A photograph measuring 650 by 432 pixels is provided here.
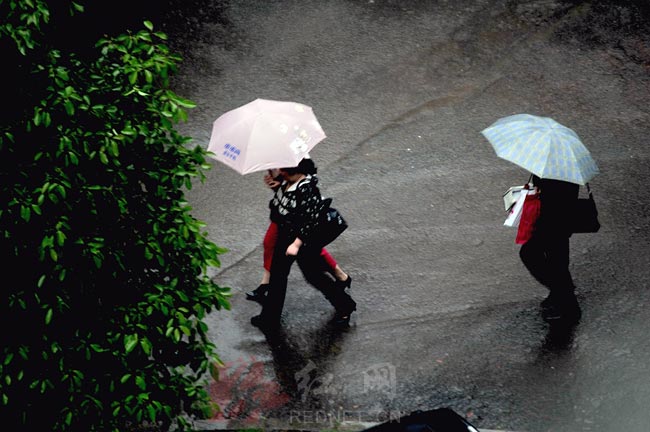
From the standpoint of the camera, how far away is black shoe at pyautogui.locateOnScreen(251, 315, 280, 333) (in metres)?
7.70

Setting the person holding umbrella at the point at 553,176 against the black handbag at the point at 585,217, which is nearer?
the person holding umbrella at the point at 553,176

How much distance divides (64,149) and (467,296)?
4643 mm

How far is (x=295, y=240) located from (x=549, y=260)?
2.37 metres

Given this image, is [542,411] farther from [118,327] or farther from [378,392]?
[118,327]

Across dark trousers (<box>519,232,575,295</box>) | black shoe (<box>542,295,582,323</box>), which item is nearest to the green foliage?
dark trousers (<box>519,232,575,295</box>)

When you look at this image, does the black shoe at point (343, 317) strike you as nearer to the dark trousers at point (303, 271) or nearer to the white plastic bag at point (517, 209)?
the dark trousers at point (303, 271)

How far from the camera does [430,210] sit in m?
8.85

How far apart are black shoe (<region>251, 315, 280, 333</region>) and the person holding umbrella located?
2.43 metres

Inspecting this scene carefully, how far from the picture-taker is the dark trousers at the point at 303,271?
279 inches

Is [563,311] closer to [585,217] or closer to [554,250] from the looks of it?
[554,250]

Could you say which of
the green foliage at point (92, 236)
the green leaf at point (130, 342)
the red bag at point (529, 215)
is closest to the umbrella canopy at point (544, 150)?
the red bag at point (529, 215)

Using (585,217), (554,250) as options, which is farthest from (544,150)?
(554,250)

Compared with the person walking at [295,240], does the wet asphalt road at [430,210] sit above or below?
below

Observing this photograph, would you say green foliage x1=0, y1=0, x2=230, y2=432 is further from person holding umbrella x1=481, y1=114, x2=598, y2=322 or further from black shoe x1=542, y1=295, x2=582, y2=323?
black shoe x1=542, y1=295, x2=582, y2=323
